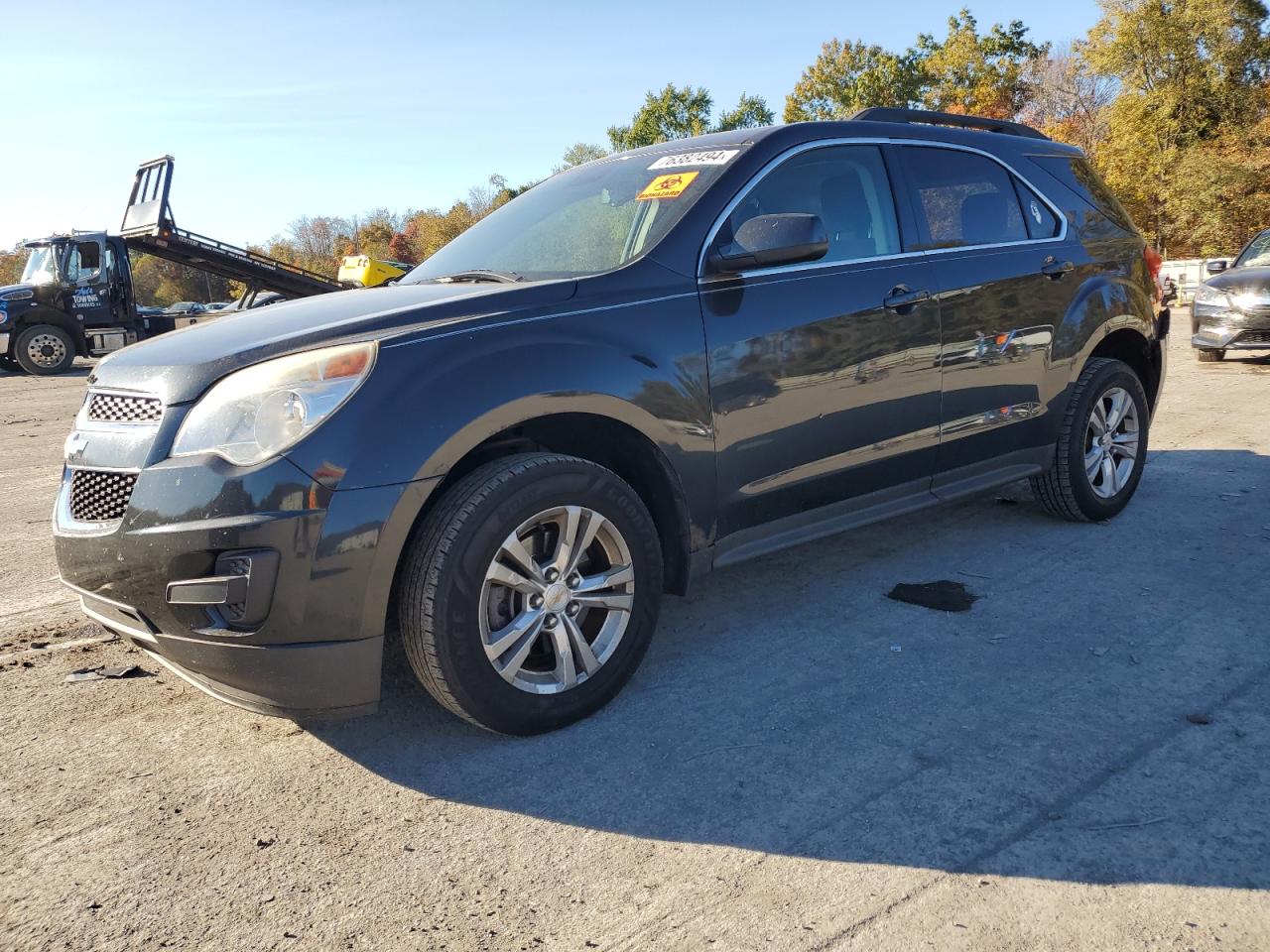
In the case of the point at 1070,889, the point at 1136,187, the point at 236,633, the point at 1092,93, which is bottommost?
the point at 1070,889

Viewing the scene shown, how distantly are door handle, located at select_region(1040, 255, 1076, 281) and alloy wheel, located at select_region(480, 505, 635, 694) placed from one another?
2636 mm

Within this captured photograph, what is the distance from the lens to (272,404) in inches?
101

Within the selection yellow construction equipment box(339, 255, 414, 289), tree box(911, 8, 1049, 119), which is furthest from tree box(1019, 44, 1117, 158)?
yellow construction equipment box(339, 255, 414, 289)

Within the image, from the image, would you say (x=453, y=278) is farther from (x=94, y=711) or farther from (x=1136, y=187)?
(x=1136, y=187)

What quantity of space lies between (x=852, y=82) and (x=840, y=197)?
53209 mm

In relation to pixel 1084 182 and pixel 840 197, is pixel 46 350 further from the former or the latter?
pixel 1084 182

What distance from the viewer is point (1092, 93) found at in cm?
4844

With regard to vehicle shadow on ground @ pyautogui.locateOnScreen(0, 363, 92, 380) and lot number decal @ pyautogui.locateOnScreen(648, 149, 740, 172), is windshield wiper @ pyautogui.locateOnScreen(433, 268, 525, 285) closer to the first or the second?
lot number decal @ pyautogui.locateOnScreen(648, 149, 740, 172)

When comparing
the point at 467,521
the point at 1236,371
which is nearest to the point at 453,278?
the point at 467,521

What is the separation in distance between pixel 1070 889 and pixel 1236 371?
33.0 feet

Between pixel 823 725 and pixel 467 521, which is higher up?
pixel 467 521

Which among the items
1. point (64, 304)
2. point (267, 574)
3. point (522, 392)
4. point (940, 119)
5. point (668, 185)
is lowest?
point (267, 574)

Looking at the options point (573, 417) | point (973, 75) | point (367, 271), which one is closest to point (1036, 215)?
point (573, 417)

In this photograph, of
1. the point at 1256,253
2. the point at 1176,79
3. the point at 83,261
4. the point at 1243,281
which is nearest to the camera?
the point at 1243,281
